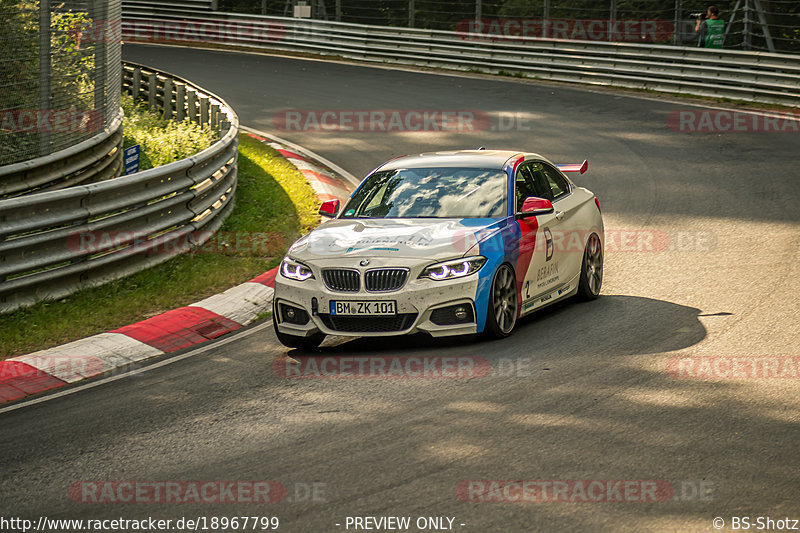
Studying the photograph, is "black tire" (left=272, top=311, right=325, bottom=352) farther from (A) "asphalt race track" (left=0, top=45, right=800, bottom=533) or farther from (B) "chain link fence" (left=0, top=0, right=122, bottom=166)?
(B) "chain link fence" (left=0, top=0, right=122, bottom=166)

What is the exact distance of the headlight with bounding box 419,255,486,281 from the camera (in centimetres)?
855

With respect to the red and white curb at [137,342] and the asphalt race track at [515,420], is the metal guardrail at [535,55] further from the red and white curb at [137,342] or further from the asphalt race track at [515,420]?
the red and white curb at [137,342]

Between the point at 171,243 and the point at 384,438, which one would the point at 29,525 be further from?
the point at 171,243

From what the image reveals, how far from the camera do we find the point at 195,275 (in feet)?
37.8

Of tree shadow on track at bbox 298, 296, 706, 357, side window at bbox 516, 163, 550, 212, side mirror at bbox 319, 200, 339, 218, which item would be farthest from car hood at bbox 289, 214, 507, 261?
tree shadow on track at bbox 298, 296, 706, 357

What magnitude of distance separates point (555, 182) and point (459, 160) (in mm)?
1088

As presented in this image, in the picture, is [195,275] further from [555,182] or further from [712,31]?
[712,31]

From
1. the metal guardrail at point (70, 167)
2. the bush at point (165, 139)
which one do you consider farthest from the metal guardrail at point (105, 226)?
the bush at point (165, 139)

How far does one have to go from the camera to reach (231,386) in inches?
313

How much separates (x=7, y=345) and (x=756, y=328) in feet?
20.8

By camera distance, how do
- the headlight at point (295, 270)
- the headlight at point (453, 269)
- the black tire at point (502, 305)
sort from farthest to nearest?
the headlight at point (295, 270)
the black tire at point (502, 305)
the headlight at point (453, 269)

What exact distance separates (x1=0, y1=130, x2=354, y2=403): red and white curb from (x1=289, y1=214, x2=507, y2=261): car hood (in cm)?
134

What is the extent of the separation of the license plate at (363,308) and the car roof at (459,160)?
2100 millimetres

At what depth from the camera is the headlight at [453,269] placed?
8.55 metres
